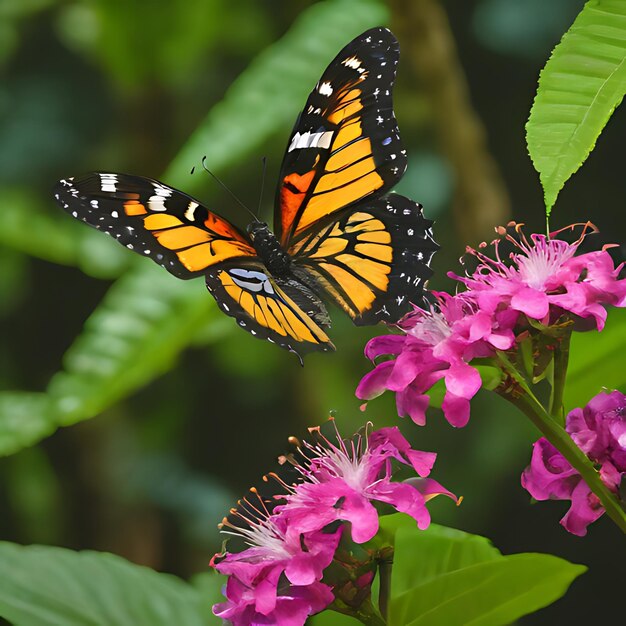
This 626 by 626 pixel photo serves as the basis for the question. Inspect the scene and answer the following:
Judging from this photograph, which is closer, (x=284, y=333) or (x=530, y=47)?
(x=284, y=333)

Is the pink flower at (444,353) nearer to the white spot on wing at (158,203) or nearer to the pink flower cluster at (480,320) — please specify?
the pink flower cluster at (480,320)

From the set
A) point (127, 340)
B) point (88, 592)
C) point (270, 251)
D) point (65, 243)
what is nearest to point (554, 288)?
point (270, 251)

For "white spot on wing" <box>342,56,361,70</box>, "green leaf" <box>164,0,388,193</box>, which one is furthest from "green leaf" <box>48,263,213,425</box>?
"white spot on wing" <box>342,56,361,70</box>

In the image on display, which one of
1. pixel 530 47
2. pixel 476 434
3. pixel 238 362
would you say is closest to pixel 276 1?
pixel 530 47

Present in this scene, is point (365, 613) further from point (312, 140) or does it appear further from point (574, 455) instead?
point (312, 140)

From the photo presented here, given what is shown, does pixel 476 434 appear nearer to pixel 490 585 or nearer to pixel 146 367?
pixel 146 367
